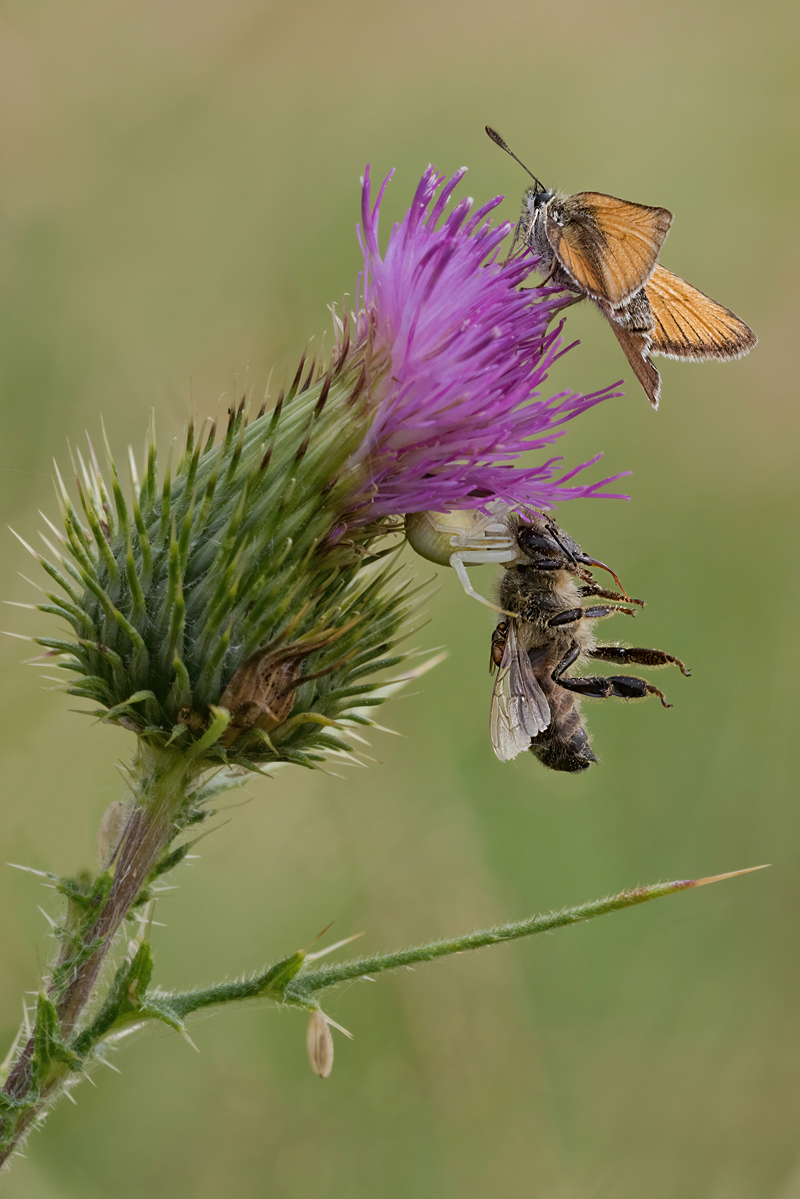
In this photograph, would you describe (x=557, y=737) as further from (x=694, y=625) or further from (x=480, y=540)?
(x=694, y=625)

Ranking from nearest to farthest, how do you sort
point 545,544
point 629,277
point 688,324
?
point 629,277
point 545,544
point 688,324

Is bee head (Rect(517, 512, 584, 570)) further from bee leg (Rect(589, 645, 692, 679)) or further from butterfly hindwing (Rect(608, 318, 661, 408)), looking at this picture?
butterfly hindwing (Rect(608, 318, 661, 408))

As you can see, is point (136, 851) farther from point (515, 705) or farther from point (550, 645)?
point (550, 645)

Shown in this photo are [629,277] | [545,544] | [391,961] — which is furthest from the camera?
[545,544]

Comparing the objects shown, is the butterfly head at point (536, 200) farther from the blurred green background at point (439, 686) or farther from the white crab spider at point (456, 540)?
the blurred green background at point (439, 686)

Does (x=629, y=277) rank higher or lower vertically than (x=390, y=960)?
higher

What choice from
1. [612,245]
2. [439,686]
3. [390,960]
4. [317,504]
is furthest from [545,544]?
[439,686]

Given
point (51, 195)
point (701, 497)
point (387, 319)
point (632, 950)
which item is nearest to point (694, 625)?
point (701, 497)
